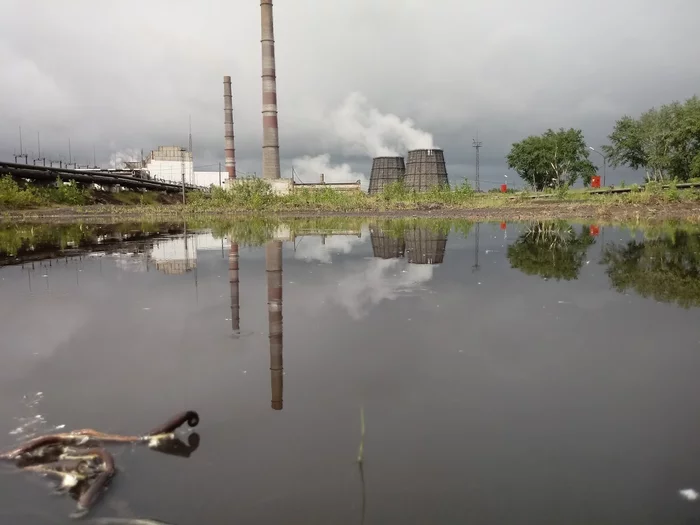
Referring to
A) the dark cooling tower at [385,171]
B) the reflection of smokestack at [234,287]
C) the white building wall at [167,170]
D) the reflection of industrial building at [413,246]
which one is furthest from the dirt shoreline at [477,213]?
the white building wall at [167,170]

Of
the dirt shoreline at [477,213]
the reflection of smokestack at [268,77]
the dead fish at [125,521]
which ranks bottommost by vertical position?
the dead fish at [125,521]

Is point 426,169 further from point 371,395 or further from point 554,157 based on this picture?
point 371,395

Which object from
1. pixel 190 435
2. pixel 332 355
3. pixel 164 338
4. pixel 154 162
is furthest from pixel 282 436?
pixel 154 162

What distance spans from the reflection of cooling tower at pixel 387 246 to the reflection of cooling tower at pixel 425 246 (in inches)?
6.7

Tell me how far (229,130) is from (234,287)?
4334 cm

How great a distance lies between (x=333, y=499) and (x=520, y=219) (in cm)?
2208

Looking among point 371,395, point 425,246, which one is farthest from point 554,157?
point 371,395

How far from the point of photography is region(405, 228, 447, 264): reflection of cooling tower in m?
9.54

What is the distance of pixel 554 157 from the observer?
57.7 m

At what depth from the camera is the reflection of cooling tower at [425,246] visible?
9.54 metres

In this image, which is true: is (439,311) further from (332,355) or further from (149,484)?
(149,484)

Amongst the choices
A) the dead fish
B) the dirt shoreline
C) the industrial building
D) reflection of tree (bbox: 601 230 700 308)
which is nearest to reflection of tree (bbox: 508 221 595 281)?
reflection of tree (bbox: 601 230 700 308)

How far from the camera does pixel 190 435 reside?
261cm

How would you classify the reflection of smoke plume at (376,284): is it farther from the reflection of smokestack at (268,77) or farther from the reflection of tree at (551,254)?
the reflection of smokestack at (268,77)
